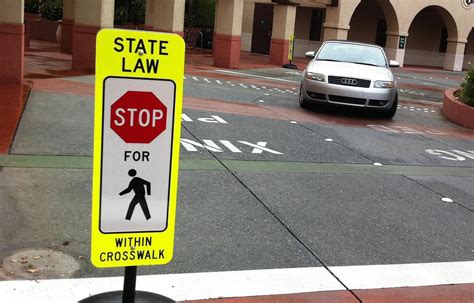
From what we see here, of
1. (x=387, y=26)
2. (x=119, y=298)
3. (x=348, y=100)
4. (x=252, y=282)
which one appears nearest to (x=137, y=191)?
(x=119, y=298)

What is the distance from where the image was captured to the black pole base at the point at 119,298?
3.48 metres

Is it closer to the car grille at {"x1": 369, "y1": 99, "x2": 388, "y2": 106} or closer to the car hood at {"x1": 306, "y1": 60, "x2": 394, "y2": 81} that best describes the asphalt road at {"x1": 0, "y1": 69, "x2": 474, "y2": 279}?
the car grille at {"x1": 369, "y1": 99, "x2": 388, "y2": 106}

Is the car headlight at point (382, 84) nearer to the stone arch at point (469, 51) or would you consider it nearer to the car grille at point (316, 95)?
the car grille at point (316, 95)

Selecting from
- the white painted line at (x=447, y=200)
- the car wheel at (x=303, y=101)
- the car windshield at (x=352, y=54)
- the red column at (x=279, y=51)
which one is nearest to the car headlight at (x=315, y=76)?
the car wheel at (x=303, y=101)

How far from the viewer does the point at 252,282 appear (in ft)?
13.9

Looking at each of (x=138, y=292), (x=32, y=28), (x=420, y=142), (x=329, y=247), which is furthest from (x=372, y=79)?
(x=32, y=28)

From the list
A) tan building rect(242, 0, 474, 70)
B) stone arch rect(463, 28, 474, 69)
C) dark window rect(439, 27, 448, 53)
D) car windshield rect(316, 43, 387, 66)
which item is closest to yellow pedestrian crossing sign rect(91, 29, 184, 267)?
car windshield rect(316, 43, 387, 66)

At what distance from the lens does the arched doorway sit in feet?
120

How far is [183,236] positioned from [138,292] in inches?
53.4

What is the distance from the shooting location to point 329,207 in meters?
6.08

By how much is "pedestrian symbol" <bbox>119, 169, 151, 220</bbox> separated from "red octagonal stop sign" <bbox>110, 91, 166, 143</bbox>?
0.19m

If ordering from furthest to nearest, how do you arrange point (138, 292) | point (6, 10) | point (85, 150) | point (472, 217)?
1. point (6, 10)
2. point (85, 150)
3. point (472, 217)
4. point (138, 292)

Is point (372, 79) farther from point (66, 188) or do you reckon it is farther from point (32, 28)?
point (32, 28)

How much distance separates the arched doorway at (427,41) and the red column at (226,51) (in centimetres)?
1864
